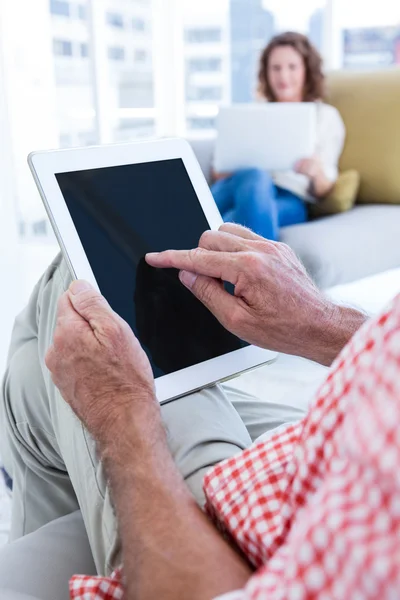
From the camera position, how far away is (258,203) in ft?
6.73

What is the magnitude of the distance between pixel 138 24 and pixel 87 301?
3.63 m

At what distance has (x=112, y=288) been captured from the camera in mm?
717

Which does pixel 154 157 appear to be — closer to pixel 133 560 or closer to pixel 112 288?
pixel 112 288

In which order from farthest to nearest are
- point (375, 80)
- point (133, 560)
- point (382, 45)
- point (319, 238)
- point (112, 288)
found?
point (382, 45), point (375, 80), point (319, 238), point (112, 288), point (133, 560)

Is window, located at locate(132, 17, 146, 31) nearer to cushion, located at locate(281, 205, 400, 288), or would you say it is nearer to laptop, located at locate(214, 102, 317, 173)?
laptop, located at locate(214, 102, 317, 173)

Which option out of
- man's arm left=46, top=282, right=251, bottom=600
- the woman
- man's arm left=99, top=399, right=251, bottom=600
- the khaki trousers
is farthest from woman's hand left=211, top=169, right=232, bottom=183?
man's arm left=99, top=399, right=251, bottom=600

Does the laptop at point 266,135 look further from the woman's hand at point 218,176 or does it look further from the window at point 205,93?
the window at point 205,93

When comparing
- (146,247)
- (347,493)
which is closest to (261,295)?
(146,247)

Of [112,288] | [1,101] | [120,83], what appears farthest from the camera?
[120,83]

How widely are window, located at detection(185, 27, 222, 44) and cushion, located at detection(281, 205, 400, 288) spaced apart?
222 centimetres

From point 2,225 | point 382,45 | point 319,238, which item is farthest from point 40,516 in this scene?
point 382,45

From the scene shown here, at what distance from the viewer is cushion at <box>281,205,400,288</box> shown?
74.7 inches

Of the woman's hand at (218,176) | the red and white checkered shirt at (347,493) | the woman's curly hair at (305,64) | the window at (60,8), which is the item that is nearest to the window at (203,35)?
the window at (60,8)

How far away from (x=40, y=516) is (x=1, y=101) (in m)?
2.62
